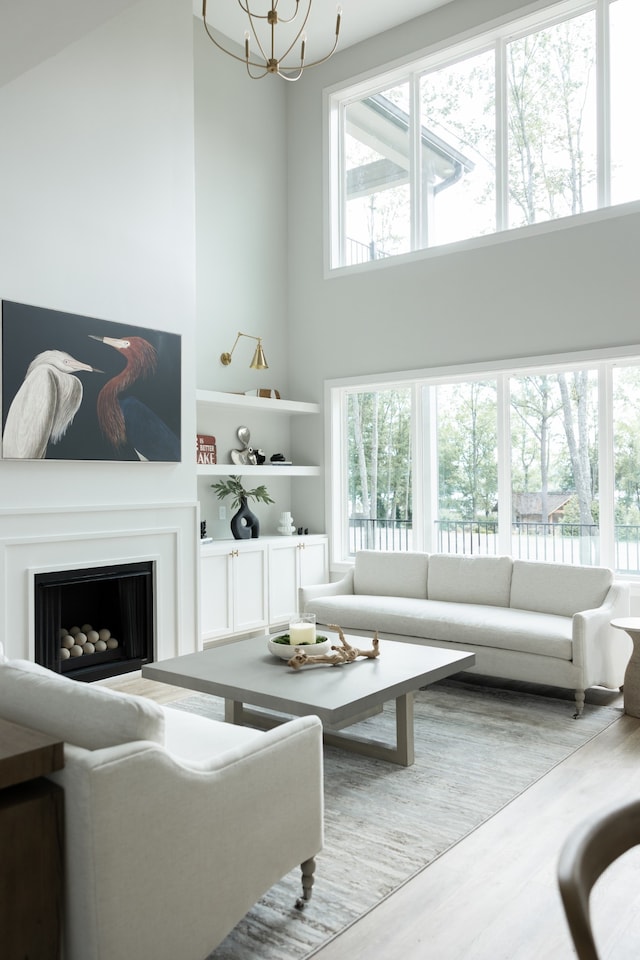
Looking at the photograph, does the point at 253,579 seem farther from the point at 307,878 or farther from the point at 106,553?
the point at 307,878

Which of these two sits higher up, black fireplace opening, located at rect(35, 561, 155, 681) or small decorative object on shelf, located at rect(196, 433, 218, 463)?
small decorative object on shelf, located at rect(196, 433, 218, 463)

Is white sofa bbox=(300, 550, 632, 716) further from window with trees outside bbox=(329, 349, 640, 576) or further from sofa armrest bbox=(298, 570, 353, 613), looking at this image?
window with trees outside bbox=(329, 349, 640, 576)

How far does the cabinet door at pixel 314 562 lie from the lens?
6703 mm

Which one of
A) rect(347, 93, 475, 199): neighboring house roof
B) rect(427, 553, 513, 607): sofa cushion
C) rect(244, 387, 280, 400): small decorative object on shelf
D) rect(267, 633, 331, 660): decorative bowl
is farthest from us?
rect(244, 387, 280, 400): small decorative object on shelf

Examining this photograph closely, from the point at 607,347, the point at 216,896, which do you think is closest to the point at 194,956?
the point at 216,896

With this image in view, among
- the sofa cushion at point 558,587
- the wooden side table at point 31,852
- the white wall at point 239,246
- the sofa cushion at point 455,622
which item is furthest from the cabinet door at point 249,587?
the wooden side table at point 31,852

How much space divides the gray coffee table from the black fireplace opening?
1.23 meters

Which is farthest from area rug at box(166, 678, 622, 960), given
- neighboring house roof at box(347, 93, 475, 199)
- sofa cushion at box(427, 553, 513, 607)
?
neighboring house roof at box(347, 93, 475, 199)

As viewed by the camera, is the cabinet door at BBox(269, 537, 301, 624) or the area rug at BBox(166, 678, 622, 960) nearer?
the area rug at BBox(166, 678, 622, 960)

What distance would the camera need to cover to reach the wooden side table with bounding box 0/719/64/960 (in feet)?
5.21

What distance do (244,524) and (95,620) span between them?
166 centimetres

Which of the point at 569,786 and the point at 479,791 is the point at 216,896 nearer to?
the point at 479,791

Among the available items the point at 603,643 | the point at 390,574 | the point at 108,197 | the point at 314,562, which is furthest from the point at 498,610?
the point at 108,197

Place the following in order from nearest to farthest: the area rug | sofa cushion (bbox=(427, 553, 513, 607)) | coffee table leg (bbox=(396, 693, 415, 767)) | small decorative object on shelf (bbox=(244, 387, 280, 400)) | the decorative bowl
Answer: the area rug < coffee table leg (bbox=(396, 693, 415, 767)) < the decorative bowl < sofa cushion (bbox=(427, 553, 513, 607)) < small decorative object on shelf (bbox=(244, 387, 280, 400))
